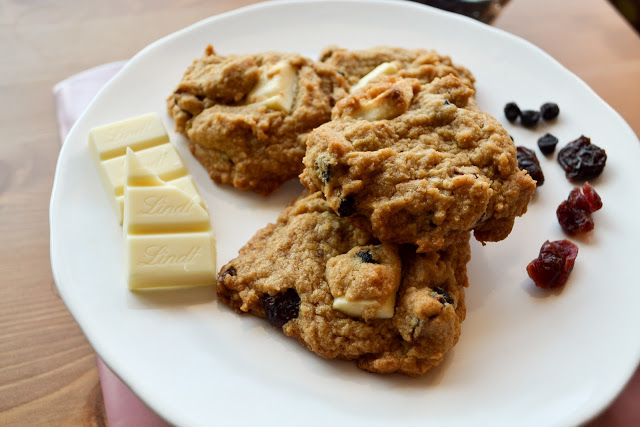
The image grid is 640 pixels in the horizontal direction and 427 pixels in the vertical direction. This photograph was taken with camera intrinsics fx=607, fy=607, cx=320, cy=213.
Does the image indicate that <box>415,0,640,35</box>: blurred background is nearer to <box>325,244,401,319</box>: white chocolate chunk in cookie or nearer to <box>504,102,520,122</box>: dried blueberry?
<box>504,102,520,122</box>: dried blueberry

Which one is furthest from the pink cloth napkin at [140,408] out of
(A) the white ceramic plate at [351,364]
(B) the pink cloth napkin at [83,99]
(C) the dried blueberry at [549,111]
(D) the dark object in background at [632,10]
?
(D) the dark object in background at [632,10]

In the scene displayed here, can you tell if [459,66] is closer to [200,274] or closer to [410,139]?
[410,139]

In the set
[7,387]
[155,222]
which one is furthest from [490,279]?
[7,387]

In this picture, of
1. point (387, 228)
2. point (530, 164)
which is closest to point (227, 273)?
point (387, 228)

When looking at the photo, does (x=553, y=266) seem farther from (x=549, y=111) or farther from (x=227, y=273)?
(x=227, y=273)

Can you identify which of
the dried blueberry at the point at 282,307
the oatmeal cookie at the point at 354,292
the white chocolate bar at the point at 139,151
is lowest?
the white chocolate bar at the point at 139,151

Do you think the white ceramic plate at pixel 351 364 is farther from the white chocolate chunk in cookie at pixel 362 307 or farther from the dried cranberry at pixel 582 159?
the white chocolate chunk in cookie at pixel 362 307

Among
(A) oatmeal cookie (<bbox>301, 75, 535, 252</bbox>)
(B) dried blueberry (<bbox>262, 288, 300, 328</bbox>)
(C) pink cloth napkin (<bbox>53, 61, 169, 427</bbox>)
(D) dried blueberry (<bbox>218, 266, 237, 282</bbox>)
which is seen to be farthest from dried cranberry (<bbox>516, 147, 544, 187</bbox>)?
(C) pink cloth napkin (<bbox>53, 61, 169, 427</bbox>)
